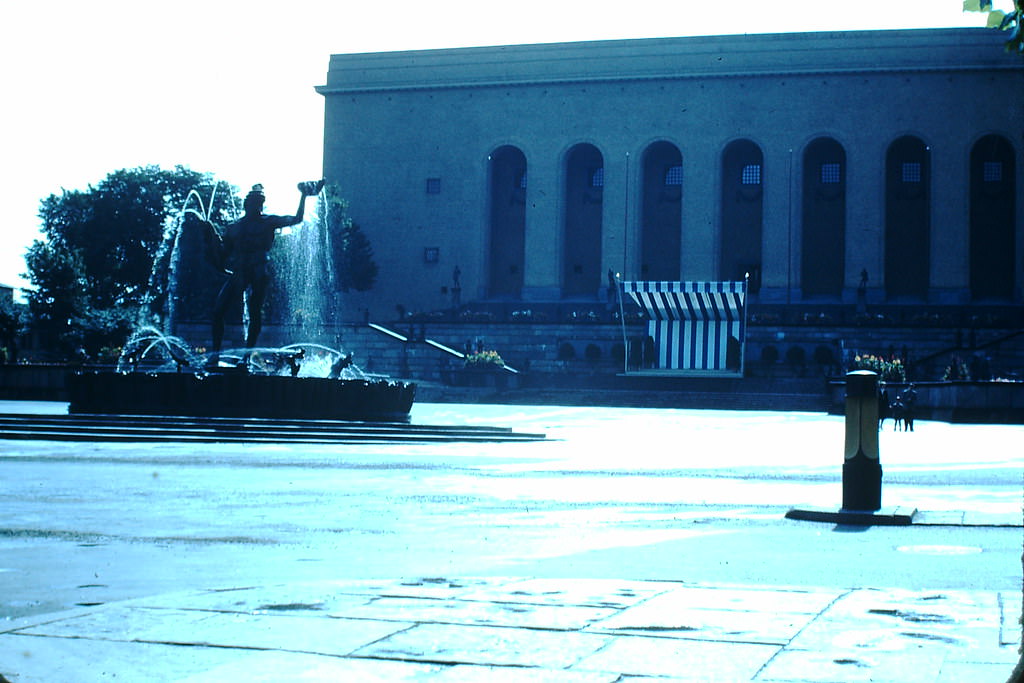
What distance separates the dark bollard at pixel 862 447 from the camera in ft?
35.5

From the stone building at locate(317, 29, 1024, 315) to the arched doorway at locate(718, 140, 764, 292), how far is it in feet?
0.33

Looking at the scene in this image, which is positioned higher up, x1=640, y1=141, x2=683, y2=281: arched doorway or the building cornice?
the building cornice

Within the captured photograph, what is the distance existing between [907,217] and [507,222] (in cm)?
2056

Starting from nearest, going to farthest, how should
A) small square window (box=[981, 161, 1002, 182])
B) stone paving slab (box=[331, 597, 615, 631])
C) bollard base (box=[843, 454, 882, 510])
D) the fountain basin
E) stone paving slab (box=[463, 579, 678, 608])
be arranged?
1. stone paving slab (box=[331, 597, 615, 631])
2. stone paving slab (box=[463, 579, 678, 608])
3. bollard base (box=[843, 454, 882, 510])
4. the fountain basin
5. small square window (box=[981, 161, 1002, 182])

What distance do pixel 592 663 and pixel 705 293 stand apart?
5047cm

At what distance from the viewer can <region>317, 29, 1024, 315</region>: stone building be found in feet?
226

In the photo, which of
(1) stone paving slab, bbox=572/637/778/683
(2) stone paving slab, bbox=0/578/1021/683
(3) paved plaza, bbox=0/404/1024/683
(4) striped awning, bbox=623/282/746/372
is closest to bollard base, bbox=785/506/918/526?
(3) paved plaza, bbox=0/404/1024/683

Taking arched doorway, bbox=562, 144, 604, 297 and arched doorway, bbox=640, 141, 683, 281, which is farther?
arched doorway, bbox=562, 144, 604, 297

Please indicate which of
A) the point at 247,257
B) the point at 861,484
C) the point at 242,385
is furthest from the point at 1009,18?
the point at 247,257

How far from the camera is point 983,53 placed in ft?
225

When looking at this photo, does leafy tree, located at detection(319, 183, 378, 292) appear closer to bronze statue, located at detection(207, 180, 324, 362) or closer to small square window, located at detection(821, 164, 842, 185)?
small square window, located at detection(821, 164, 842, 185)

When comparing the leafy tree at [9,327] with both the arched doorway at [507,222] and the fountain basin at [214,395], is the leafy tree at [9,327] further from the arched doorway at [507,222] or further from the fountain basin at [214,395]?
the fountain basin at [214,395]

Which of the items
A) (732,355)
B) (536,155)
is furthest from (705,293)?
(536,155)

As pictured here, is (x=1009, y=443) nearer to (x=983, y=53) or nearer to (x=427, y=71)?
(x=983, y=53)
